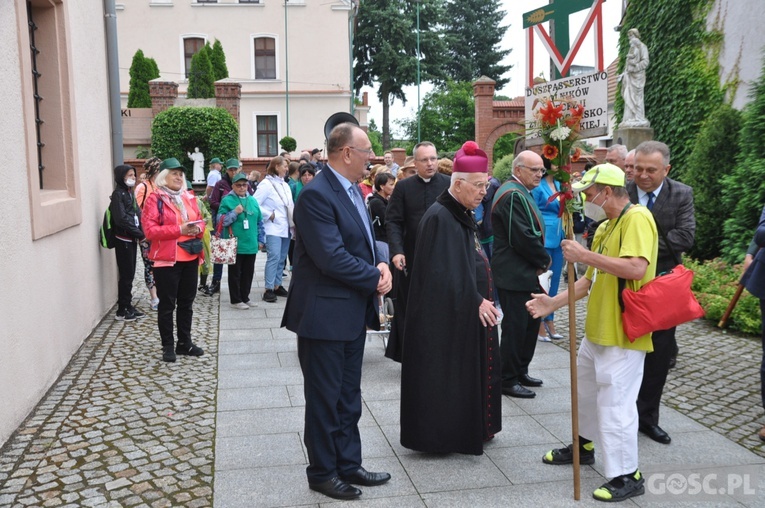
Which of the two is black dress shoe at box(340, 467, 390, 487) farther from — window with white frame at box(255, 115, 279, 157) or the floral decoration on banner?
window with white frame at box(255, 115, 279, 157)

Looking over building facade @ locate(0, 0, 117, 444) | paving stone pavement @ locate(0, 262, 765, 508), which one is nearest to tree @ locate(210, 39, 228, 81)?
building facade @ locate(0, 0, 117, 444)

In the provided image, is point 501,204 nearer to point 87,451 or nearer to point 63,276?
point 87,451

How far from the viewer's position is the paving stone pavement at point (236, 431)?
4051 mm

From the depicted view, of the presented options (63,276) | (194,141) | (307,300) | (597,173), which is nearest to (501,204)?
(597,173)

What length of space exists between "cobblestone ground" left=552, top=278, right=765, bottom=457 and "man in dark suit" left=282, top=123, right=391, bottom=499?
2540 mm

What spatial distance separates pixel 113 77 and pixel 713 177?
9.85 meters

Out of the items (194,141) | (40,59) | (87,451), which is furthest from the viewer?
(194,141)

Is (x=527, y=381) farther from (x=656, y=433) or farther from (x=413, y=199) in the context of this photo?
(x=413, y=199)

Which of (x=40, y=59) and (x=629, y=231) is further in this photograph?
(x=40, y=59)

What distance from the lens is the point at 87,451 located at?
4.68m

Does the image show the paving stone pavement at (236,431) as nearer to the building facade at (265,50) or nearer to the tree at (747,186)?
the tree at (747,186)

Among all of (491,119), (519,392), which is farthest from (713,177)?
(491,119)

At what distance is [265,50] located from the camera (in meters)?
39.5

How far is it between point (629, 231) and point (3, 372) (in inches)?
169
